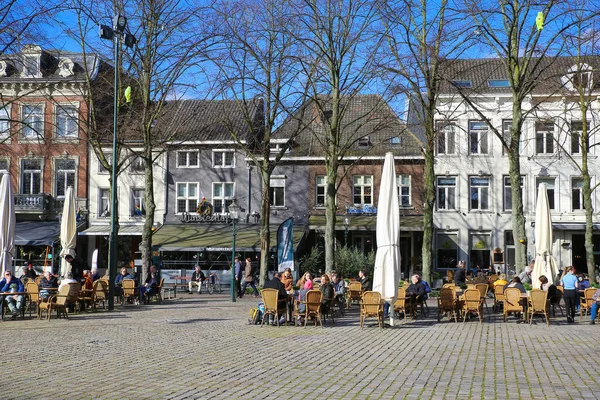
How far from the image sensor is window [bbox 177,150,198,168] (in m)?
39.9

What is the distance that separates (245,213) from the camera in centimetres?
3925

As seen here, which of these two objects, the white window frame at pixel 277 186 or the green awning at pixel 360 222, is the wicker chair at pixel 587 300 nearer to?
the green awning at pixel 360 222

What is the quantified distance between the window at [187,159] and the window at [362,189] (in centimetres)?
878

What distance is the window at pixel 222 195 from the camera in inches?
1554

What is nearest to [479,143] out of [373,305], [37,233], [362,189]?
[362,189]

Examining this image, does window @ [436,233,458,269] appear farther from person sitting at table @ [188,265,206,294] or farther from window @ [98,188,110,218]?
window @ [98,188,110,218]

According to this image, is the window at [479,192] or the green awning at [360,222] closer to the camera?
the green awning at [360,222]

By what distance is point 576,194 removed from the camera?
37.3 meters

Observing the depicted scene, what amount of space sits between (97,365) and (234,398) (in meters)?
3.23

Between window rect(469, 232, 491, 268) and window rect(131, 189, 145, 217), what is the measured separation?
1776cm

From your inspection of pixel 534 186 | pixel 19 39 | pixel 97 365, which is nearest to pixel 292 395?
pixel 97 365

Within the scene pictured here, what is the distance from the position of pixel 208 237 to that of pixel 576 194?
19.1m

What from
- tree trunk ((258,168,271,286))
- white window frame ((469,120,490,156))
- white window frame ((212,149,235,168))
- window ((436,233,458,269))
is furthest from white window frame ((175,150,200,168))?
white window frame ((469,120,490,156))

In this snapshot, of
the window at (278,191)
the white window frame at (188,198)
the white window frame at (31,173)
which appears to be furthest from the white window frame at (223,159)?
the white window frame at (31,173)
